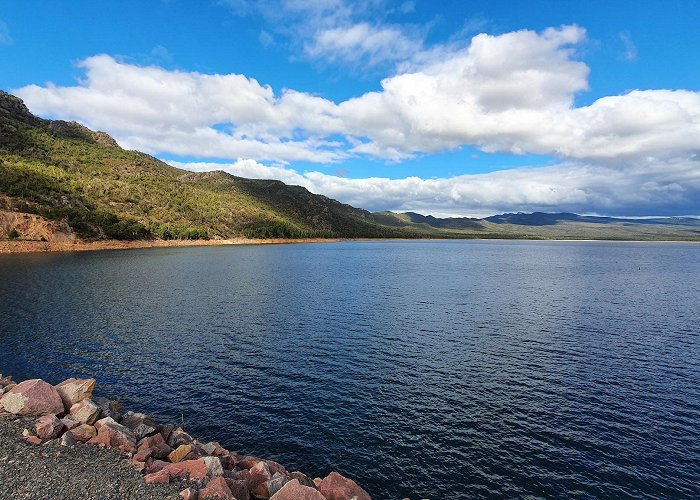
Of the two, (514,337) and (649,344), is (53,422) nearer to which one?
(514,337)

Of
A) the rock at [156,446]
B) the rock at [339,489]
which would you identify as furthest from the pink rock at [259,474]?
the rock at [156,446]

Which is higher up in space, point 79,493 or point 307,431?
point 79,493

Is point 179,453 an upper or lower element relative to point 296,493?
lower

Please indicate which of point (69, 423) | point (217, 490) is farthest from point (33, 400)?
point (217, 490)

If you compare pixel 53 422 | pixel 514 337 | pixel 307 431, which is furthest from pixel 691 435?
pixel 53 422

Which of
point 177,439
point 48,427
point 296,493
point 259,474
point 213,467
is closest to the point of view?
point 296,493

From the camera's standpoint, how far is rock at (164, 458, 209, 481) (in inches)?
741

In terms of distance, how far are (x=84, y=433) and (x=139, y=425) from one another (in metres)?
3.05

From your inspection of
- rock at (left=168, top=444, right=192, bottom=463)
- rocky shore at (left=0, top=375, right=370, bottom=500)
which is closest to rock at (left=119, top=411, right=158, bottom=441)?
rocky shore at (left=0, top=375, right=370, bottom=500)

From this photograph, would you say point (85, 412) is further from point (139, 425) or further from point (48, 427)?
point (139, 425)

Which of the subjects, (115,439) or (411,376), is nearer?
(115,439)

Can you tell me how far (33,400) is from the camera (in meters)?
23.6

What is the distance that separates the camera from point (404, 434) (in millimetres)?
28562

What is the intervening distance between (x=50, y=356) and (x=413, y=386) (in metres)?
38.9
